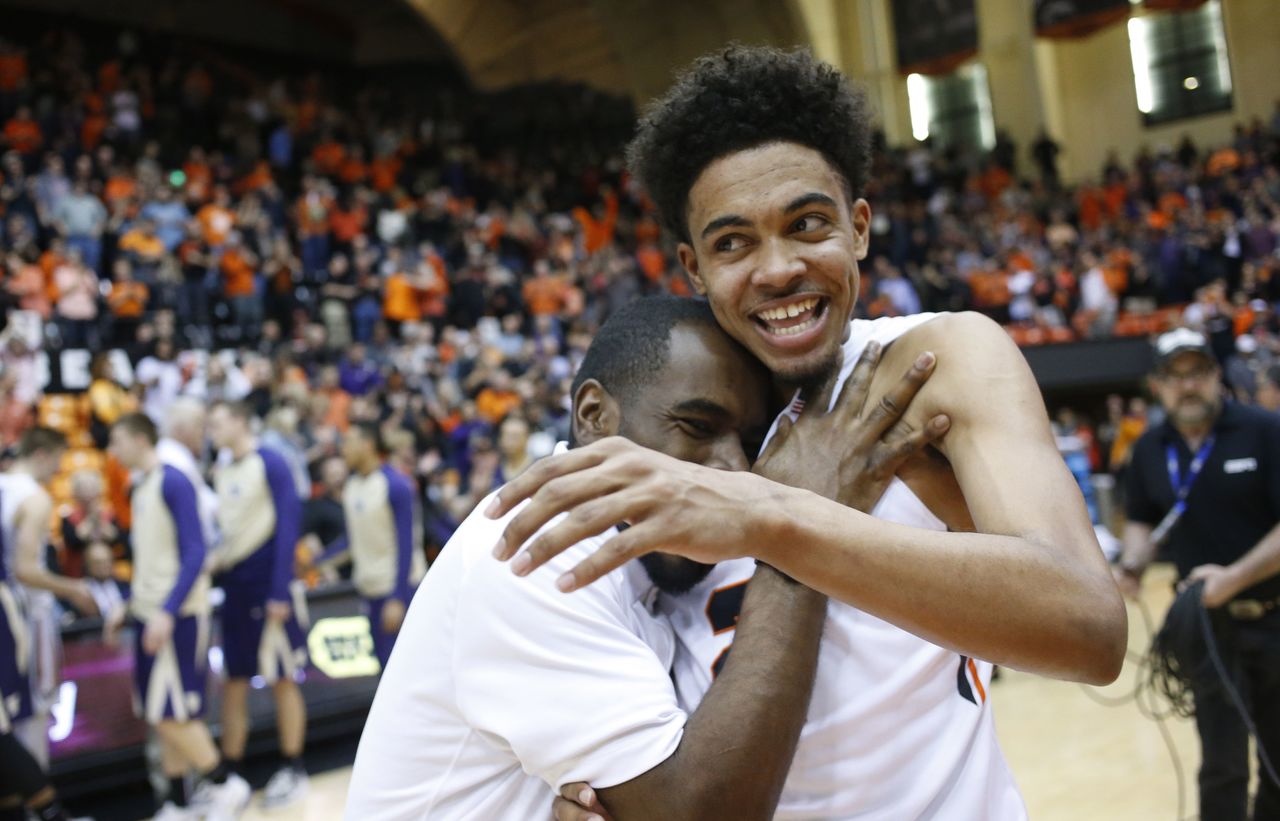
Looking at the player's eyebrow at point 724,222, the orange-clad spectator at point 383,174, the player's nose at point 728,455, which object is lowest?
the player's nose at point 728,455

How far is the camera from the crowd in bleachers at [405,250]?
10.4 m

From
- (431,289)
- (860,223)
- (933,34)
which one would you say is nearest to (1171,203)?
(933,34)

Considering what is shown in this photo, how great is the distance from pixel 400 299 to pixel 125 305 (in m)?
3.41

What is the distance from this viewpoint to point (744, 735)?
145cm

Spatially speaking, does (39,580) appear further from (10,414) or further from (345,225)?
(345,225)

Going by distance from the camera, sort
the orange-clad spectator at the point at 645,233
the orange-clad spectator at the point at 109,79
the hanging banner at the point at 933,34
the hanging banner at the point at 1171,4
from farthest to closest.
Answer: the hanging banner at the point at 933,34, the hanging banner at the point at 1171,4, the orange-clad spectator at the point at 645,233, the orange-clad spectator at the point at 109,79

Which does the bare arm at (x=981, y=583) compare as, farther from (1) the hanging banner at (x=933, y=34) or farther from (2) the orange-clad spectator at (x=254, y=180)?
(1) the hanging banner at (x=933, y=34)

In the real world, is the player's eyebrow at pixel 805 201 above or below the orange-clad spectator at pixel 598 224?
below

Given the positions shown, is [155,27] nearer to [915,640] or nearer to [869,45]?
[869,45]

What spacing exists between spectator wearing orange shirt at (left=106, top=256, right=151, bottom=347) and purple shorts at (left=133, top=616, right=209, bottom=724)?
6037mm

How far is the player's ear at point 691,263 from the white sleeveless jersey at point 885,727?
0.53 meters

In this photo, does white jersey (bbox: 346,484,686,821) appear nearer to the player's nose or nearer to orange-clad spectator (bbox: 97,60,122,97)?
the player's nose

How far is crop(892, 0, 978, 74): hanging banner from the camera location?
21.6 m

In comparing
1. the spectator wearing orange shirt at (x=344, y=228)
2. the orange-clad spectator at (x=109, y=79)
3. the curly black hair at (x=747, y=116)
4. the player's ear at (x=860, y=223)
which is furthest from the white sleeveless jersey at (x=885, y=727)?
the orange-clad spectator at (x=109, y=79)
